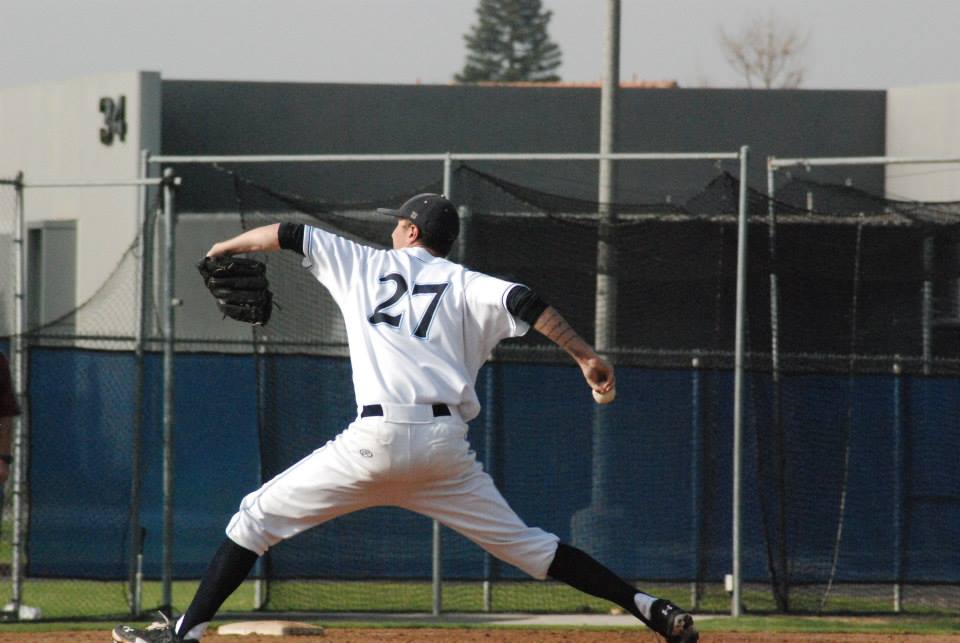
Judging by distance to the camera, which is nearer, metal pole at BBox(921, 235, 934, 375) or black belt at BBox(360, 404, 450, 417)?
black belt at BBox(360, 404, 450, 417)

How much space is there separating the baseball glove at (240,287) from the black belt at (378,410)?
2.85 ft

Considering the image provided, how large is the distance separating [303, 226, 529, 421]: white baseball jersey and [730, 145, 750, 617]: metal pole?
11.9 ft

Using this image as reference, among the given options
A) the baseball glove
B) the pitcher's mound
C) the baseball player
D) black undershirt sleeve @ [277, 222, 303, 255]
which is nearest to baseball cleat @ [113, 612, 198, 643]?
the baseball player

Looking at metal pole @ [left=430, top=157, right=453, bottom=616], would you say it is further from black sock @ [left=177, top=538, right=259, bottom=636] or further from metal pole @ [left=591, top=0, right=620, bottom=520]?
black sock @ [left=177, top=538, right=259, bottom=636]

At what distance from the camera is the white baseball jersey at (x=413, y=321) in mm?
6215

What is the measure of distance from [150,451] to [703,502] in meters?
3.76

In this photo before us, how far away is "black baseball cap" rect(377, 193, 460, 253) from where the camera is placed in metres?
6.57

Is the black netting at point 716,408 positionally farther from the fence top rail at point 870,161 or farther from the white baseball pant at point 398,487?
the white baseball pant at point 398,487

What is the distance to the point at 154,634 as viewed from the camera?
6.47 meters

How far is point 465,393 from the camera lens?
20.6ft

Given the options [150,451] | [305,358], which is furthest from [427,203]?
[150,451]

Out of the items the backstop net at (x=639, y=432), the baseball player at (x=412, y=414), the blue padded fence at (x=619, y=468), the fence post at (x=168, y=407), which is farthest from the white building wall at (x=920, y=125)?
the baseball player at (x=412, y=414)

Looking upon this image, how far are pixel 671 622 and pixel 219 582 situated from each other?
6.20ft

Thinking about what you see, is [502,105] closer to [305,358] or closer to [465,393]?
[305,358]
